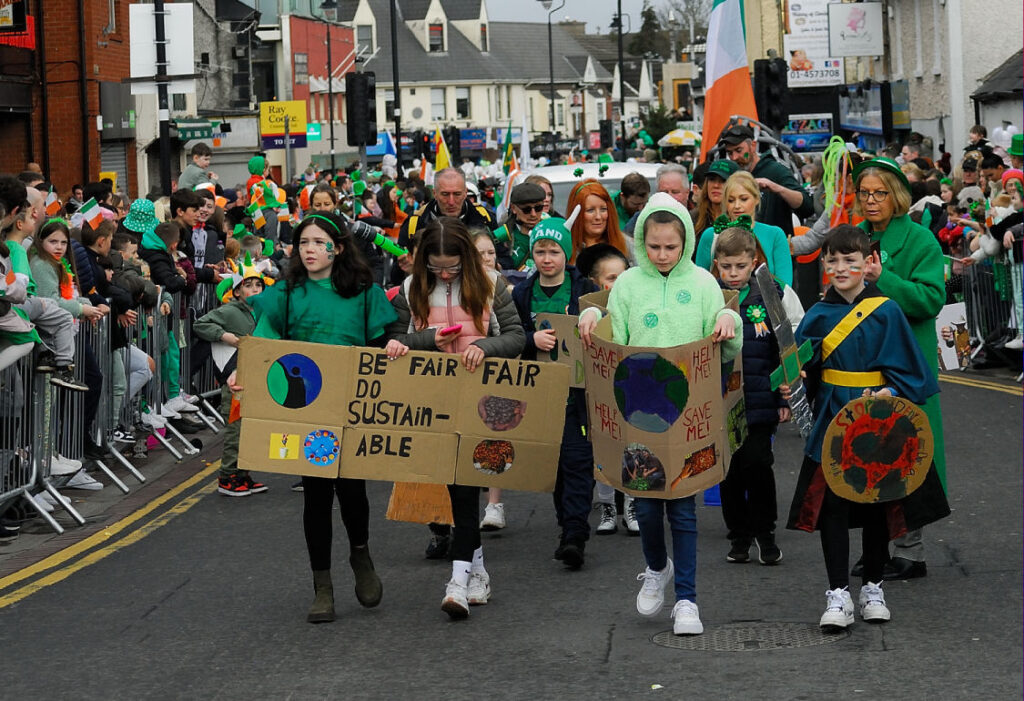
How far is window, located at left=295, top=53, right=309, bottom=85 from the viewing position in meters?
69.8

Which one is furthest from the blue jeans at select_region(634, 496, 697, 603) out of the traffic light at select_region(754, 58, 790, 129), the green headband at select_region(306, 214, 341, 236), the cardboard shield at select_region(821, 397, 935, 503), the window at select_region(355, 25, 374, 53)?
the window at select_region(355, 25, 374, 53)

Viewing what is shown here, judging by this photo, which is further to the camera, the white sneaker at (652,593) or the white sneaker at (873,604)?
the white sneaker at (652,593)

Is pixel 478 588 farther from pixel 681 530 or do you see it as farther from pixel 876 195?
pixel 876 195

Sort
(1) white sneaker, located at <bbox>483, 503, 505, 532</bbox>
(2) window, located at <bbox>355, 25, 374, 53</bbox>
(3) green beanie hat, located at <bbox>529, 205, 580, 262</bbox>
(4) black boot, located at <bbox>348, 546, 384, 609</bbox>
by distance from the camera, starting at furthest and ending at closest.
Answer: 1. (2) window, located at <bbox>355, 25, 374, 53</bbox>
2. (1) white sneaker, located at <bbox>483, 503, 505, 532</bbox>
3. (3) green beanie hat, located at <bbox>529, 205, 580, 262</bbox>
4. (4) black boot, located at <bbox>348, 546, 384, 609</bbox>

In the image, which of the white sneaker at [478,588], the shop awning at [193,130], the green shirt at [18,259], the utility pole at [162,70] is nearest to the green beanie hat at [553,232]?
the white sneaker at [478,588]

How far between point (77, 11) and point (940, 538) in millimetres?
26943

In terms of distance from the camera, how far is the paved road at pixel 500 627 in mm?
6461

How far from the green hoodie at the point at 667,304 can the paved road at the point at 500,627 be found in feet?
4.15

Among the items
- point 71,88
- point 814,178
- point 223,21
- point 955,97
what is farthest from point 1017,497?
point 223,21

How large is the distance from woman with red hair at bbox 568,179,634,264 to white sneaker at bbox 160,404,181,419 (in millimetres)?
5502

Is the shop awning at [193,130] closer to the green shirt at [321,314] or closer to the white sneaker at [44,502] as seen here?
the white sneaker at [44,502]

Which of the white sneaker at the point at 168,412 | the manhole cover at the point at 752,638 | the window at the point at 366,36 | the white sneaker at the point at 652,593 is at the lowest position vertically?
the manhole cover at the point at 752,638

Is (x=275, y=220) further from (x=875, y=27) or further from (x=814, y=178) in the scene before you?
(x=875, y=27)

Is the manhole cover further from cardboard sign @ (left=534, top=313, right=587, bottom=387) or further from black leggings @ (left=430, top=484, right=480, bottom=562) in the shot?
cardboard sign @ (left=534, top=313, right=587, bottom=387)
